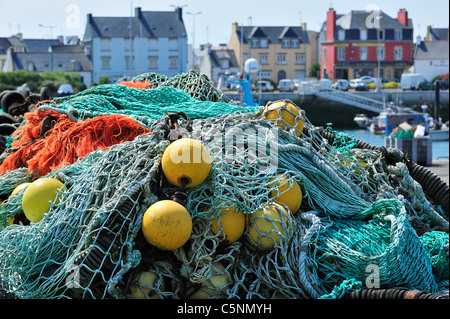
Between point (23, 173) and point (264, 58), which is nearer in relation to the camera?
point (23, 173)

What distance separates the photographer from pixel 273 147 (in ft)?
12.2

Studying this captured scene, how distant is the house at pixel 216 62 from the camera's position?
185 feet

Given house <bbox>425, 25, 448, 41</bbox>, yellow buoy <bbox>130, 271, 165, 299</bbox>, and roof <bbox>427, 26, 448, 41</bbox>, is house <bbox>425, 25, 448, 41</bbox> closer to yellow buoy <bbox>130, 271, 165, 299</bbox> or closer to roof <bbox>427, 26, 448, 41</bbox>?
roof <bbox>427, 26, 448, 41</bbox>

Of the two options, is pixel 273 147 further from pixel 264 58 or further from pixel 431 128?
pixel 264 58

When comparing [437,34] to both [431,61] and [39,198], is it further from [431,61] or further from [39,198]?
[39,198]

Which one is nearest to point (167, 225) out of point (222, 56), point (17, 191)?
point (17, 191)

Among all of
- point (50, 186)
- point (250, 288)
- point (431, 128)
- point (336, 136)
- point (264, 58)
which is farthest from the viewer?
point (264, 58)

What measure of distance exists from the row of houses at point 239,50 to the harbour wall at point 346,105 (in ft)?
19.1

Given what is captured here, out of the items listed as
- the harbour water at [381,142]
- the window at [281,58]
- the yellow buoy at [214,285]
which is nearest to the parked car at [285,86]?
the harbour water at [381,142]

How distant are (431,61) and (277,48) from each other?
14.1 meters

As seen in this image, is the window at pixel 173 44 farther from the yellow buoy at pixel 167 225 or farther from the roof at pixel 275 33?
the yellow buoy at pixel 167 225

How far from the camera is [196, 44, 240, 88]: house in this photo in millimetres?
56500
